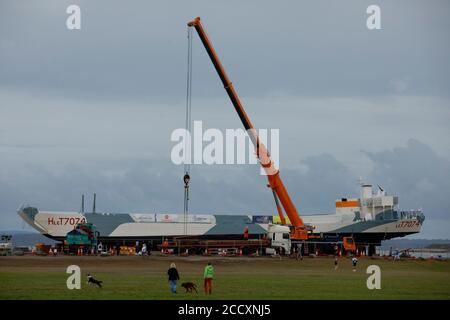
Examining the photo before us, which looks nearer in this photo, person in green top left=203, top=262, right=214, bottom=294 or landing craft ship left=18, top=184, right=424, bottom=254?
person in green top left=203, top=262, right=214, bottom=294

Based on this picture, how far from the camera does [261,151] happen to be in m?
84.0

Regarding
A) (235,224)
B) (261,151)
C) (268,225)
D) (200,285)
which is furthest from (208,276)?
(235,224)

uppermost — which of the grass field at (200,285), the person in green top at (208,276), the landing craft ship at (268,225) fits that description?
the landing craft ship at (268,225)

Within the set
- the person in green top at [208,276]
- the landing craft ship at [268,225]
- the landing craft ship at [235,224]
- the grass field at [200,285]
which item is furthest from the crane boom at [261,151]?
the person in green top at [208,276]

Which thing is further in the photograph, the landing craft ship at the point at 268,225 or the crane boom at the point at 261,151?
the landing craft ship at the point at 268,225

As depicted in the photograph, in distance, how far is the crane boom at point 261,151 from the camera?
79.5 meters

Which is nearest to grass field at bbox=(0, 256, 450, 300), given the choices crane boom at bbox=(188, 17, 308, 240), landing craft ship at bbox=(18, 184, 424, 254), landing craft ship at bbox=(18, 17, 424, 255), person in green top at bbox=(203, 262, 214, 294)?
person in green top at bbox=(203, 262, 214, 294)

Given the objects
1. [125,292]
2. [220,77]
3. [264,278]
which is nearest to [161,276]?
[264,278]

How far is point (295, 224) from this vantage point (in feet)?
305

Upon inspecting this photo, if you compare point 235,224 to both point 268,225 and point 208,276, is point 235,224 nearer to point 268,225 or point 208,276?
point 268,225

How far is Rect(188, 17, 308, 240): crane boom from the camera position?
261 ft

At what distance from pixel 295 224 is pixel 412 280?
41.0 meters

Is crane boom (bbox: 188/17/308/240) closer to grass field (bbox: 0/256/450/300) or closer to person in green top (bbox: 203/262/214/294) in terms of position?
grass field (bbox: 0/256/450/300)

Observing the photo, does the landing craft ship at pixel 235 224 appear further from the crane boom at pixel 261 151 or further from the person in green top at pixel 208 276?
the person in green top at pixel 208 276
